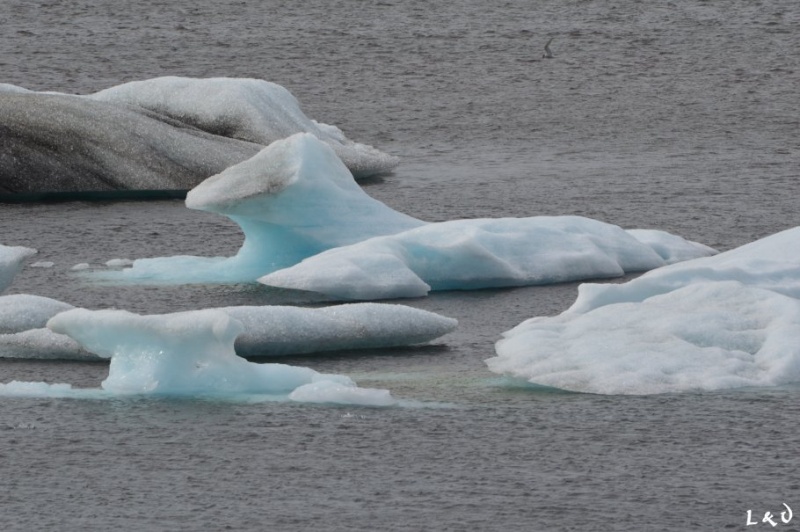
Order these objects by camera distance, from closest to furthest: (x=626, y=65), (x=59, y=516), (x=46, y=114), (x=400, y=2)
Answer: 1. (x=59, y=516)
2. (x=46, y=114)
3. (x=626, y=65)
4. (x=400, y=2)

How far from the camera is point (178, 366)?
244 inches

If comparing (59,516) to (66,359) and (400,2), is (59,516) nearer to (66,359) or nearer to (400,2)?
(66,359)

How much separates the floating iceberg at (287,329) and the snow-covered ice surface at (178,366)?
37 centimetres

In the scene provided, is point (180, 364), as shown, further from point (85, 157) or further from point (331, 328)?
point (85, 157)

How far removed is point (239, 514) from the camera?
16.1ft

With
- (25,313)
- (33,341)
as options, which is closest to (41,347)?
(33,341)

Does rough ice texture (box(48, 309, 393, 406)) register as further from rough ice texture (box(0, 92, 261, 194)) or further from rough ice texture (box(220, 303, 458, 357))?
rough ice texture (box(0, 92, 261, 194))

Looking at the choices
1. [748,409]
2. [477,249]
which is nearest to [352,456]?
[748,409]

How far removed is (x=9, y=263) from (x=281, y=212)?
1504 millimetres

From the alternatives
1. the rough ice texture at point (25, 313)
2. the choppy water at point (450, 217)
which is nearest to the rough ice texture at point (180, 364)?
the choppy water at point (450, 217)

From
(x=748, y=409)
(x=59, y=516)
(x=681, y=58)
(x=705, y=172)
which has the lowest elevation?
(x=59, y=516)

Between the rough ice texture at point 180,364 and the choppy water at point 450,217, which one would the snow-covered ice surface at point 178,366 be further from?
the choppy water at point 450,217

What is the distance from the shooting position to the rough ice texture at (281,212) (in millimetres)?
8781

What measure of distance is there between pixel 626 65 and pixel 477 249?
29.6 ft
